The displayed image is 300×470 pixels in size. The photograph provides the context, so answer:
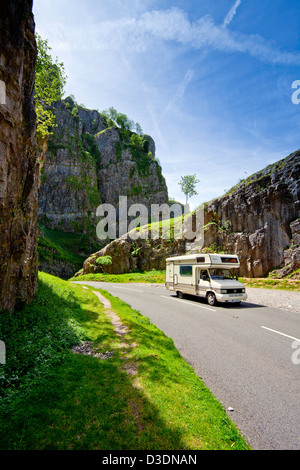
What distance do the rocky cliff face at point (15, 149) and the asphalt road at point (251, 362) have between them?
20.0ft

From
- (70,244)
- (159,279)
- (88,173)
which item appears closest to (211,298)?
(159,279)

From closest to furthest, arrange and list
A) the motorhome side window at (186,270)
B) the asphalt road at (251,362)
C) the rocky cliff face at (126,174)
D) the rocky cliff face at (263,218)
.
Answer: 1. the asphalt road at (251,362)
2. the motorhome side window at (186,270)
3. the rocky cliff face at (263,218)
4. the rocky cliff face at (126,174)

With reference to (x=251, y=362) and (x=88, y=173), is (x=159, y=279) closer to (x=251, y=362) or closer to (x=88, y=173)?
(x=251, y=362)

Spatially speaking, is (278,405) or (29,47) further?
(29,47)

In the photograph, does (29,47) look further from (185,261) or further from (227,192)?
(227,192)

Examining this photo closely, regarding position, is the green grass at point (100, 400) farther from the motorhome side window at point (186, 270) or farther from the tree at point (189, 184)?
the tree at point (189, 184)

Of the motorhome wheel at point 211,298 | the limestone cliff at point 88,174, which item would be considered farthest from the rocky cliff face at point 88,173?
the motorhome wheel at point 211,298

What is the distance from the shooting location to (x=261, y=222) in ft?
77.2

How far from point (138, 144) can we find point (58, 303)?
92.8 meters

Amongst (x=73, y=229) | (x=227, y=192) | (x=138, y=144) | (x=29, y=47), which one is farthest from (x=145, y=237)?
(x=138, y=144)

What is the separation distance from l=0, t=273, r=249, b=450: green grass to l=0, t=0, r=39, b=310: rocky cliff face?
172 cm

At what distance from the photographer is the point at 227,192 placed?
1156 inches

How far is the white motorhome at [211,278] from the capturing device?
12.8 meters

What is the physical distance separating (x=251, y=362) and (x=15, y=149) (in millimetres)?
10050
